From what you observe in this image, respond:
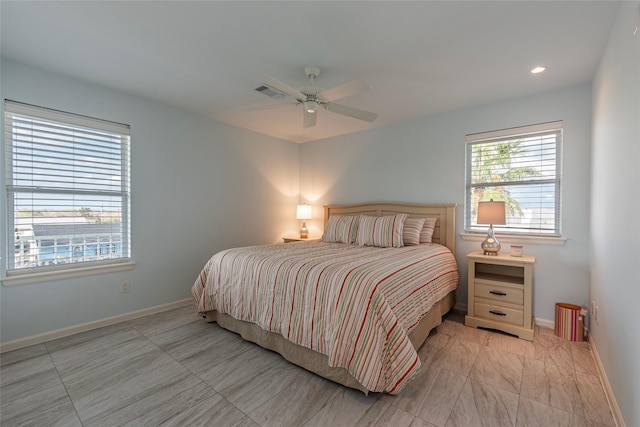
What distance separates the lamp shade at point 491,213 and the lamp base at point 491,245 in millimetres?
136

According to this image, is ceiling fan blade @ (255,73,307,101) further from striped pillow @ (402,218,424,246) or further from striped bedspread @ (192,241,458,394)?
striped pillow @ (402,218,424,246)

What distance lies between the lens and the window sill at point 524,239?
2.86 m

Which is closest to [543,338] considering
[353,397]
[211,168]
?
[353,397]

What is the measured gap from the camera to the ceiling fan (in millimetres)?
2059

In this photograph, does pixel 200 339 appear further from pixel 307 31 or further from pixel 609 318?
pixel 609 318

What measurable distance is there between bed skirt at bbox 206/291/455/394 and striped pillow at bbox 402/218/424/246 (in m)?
0.71

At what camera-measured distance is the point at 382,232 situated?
3379 millimetres

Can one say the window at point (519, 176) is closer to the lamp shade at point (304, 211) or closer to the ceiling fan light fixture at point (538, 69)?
the ceiling fan light fixture at point (538, 69)

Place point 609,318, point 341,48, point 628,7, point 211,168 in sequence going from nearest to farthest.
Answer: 1. point 628,7
2. point 609,318
3. point 341,48
4. point 211,168

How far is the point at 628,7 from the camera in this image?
5.06 ft

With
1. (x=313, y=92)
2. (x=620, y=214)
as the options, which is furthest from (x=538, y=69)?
(x=313, y=92)

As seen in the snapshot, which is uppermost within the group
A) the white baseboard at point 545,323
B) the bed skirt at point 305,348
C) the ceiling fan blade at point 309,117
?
the ceiling fan blade at point 309,117

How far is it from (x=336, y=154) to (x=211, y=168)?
1.94 metres

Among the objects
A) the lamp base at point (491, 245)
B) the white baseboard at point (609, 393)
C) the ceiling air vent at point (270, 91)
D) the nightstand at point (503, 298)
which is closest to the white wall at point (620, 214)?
the white baseboard at point (609, 393)
